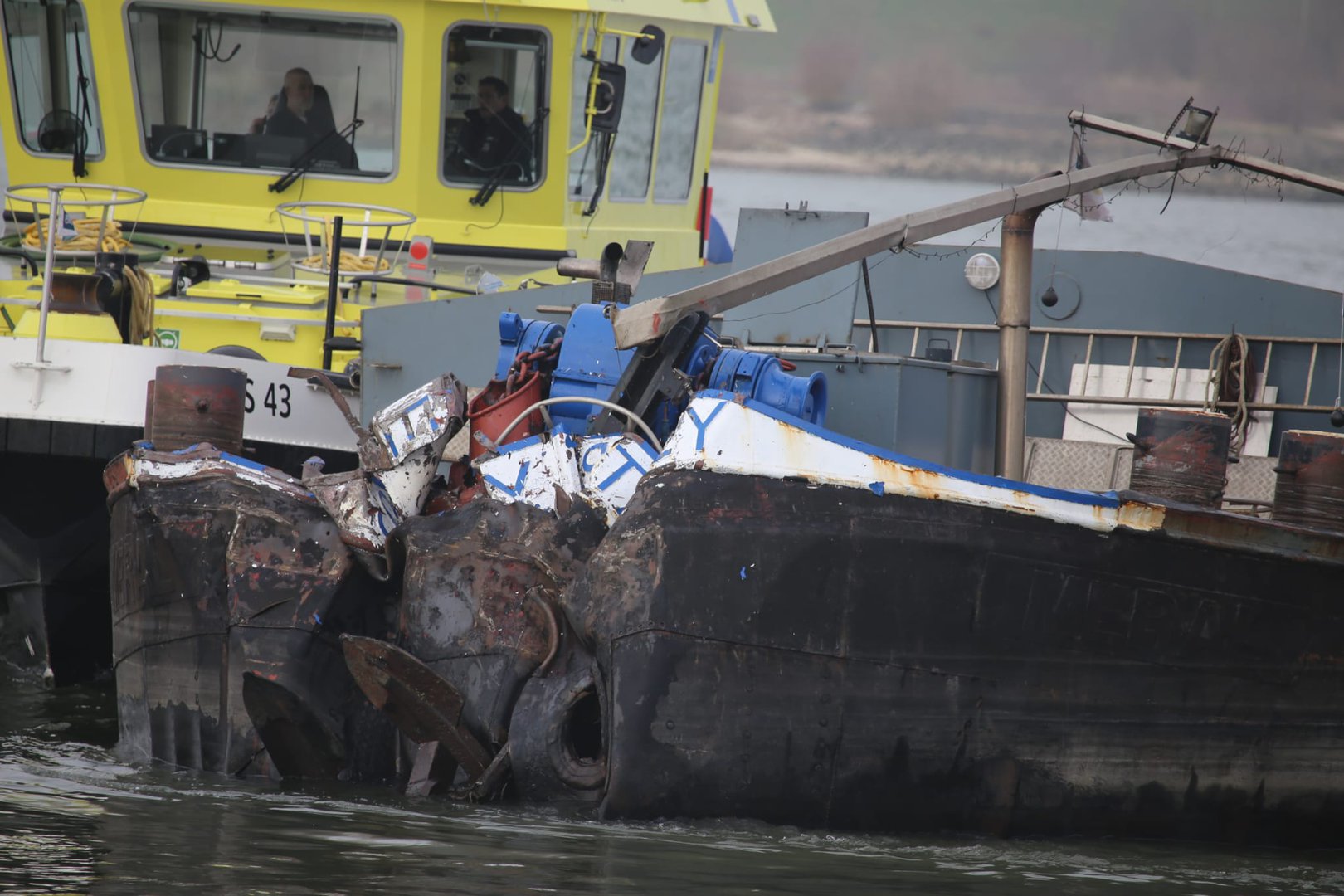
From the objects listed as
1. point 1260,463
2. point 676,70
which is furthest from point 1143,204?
point 1260,463

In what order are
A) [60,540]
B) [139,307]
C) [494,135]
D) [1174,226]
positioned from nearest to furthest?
[60,540], [139,307], [494,135], [1174,226]

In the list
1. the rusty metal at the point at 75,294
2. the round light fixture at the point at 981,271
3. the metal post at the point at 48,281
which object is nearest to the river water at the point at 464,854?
the metal post at the point at 48,281

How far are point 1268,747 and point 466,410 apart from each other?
2931mm

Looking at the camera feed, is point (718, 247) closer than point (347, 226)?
No

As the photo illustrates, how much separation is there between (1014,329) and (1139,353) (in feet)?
9.64

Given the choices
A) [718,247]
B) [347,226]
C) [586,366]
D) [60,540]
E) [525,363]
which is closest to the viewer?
[586,366]

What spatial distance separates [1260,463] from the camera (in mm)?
7602

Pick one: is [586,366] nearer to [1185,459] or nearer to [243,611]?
[243,611]

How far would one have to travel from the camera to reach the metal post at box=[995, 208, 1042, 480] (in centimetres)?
643

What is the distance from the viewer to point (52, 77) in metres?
10.4

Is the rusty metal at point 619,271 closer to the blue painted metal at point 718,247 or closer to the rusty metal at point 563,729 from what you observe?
the rusty metal at point 563,729

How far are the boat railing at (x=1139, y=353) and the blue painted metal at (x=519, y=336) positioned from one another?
8.62 ft

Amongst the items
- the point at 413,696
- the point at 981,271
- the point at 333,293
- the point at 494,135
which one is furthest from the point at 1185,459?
the point at 494,135

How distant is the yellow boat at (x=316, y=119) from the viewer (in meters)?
10.1
